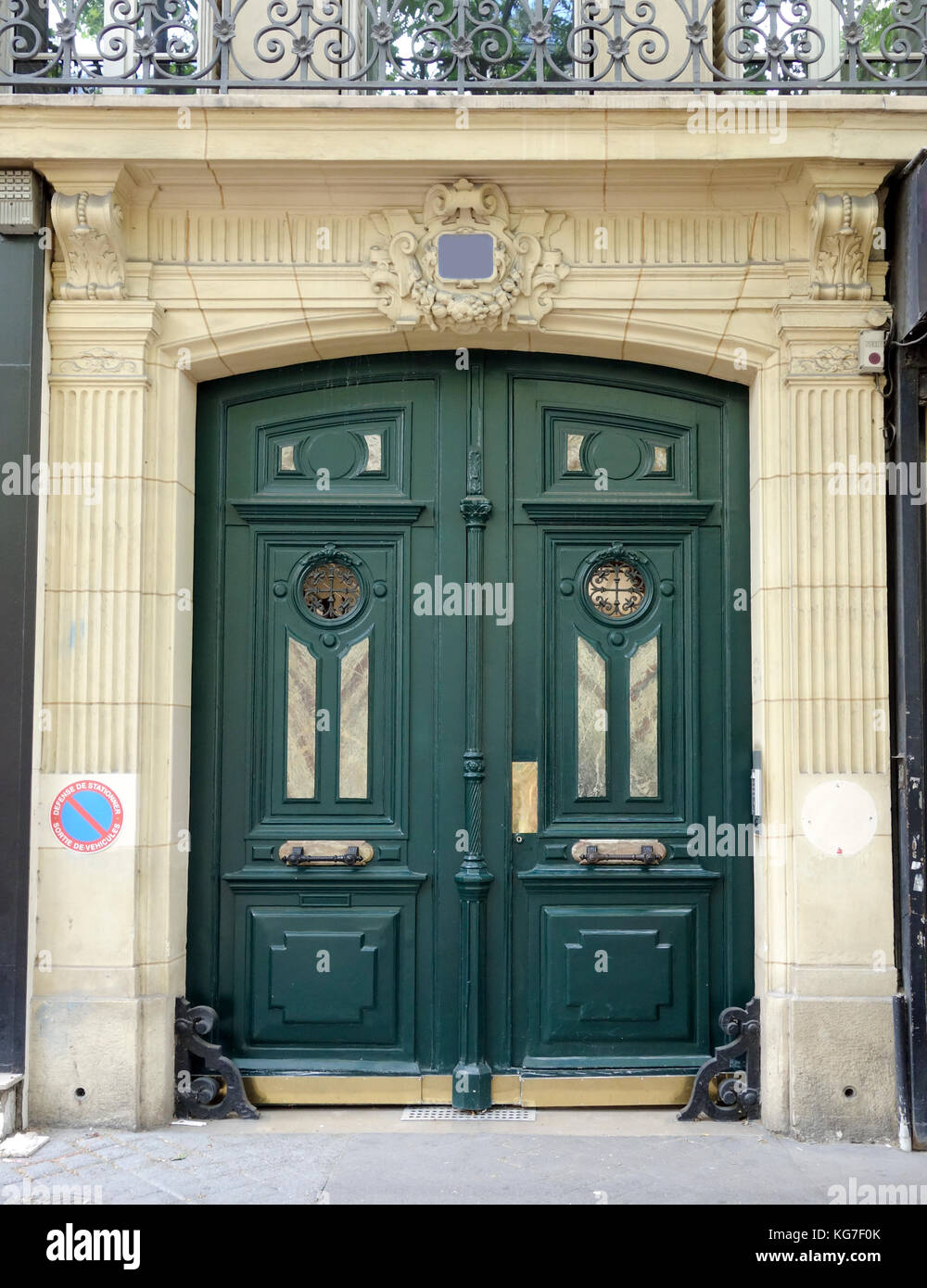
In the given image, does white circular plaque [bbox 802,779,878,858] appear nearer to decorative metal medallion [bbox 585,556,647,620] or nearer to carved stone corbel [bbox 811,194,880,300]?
decorative metal medallion [bbox 585,556,647,620]

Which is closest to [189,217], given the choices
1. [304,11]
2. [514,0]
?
[304,11]

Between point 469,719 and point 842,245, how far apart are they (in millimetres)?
2883

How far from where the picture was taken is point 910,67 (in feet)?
19.0

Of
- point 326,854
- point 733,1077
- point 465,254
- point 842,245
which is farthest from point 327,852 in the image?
point 842,245

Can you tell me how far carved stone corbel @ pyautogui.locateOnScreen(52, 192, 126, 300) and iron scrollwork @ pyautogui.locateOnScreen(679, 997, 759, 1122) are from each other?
4.56 meters

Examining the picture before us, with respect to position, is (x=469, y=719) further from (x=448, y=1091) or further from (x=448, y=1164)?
(x=448, y=1164)

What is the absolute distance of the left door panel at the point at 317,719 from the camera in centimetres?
590

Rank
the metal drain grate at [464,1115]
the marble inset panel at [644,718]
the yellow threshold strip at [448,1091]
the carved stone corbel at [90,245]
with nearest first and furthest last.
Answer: the carved stone corbel at [90,245]
the metal drain grate at [464,1115]
the yellow threshold strip at [448,1091]
the marble inset panel at [644,718]

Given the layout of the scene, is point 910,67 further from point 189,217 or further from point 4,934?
point 4,934

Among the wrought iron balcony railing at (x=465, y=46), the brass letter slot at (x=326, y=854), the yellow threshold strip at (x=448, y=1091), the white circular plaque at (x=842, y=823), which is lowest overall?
the yellow threshold strip at (x=448, y=1091)

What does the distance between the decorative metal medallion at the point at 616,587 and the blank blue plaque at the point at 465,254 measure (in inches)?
61.8

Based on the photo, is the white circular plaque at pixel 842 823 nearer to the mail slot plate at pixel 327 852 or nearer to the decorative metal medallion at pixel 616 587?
the decorative metal medallion at pixel 616 587

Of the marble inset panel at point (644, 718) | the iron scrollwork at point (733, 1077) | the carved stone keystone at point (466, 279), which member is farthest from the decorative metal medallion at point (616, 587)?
the iron scrollwork at point (733, 1077)

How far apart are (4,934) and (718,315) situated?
14.6 ft
